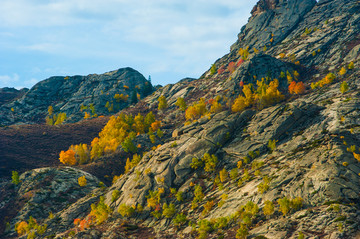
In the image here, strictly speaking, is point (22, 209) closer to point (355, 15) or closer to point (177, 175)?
point (177, 175)

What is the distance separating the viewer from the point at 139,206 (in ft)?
170

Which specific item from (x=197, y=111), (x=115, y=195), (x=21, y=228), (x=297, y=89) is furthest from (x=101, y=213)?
(x=297, y=89)

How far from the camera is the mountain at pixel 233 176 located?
32688 millimetres

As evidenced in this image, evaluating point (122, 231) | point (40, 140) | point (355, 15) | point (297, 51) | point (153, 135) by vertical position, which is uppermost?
point (355, 15)

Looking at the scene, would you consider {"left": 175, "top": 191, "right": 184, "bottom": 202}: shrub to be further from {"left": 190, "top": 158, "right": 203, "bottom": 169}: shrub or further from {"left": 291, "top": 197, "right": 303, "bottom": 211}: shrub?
{"left": 291, "top": 197, "right": 303, "bottom": 211}: shrub

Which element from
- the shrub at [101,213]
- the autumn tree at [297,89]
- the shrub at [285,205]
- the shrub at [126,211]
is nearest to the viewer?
the shrub at [285,205]

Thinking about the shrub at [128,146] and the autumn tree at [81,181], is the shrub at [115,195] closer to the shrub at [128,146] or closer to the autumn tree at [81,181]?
the autumn tree at [81,181]

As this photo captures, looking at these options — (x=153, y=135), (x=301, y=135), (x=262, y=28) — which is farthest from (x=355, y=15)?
(x=153, y=135)

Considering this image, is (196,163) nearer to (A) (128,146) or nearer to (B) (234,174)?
(B) (234,174)

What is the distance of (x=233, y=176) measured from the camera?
48969mm

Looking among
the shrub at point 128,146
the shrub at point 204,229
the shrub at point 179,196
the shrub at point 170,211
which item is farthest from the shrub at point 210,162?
the shrub at point 128,146

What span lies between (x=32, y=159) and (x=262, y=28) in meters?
175

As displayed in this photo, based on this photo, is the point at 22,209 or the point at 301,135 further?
the point at 22,209

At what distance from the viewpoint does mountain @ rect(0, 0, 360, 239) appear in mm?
32688
